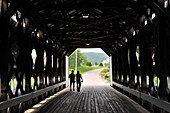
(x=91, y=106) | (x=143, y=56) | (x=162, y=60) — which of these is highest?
(x=143, y=56)

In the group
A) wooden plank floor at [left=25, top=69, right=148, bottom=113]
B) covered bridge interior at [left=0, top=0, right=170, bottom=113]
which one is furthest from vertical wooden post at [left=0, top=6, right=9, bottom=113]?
wooden plank floor at [left=25, top=69, right=148, bottom=113]

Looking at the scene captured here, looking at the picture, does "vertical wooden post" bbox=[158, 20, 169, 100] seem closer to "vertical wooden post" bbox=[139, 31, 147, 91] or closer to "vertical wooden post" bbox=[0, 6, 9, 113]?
"vertical wooden post" bbox=[139, 31, 147, 91]

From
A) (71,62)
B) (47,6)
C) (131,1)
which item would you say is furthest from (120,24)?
(71,62)

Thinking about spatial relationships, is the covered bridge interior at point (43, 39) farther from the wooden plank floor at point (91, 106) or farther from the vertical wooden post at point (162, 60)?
the wooden plank floor at point (91, 106)

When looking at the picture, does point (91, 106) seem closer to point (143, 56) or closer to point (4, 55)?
point (143, 56)

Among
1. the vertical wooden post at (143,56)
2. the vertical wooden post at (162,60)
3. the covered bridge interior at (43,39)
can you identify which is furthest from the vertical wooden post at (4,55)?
the vertical wooden post at (143,56)

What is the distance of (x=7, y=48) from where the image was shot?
5.19 metres

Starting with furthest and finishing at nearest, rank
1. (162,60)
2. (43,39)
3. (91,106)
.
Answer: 1. (43,39)
2. (91,106)
3. (162,60)

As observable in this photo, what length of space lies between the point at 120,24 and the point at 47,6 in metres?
4.74

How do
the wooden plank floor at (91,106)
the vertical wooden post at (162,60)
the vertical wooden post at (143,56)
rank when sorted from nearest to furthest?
the vertical wooden post at (162,60) → the wooden plank floor at (91,106) → the vertical wooden post at (143,56)

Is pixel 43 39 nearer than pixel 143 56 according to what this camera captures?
No

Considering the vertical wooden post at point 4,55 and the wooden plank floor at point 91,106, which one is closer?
the vertical wooden post at point 4,55

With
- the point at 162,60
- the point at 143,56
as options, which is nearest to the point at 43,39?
the point at 143,56

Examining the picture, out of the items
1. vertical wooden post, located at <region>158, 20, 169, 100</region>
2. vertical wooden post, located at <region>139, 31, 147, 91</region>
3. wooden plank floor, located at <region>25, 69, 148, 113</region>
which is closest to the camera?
vertical wooden post, located at <region>158, 20, 169, 100</region>
